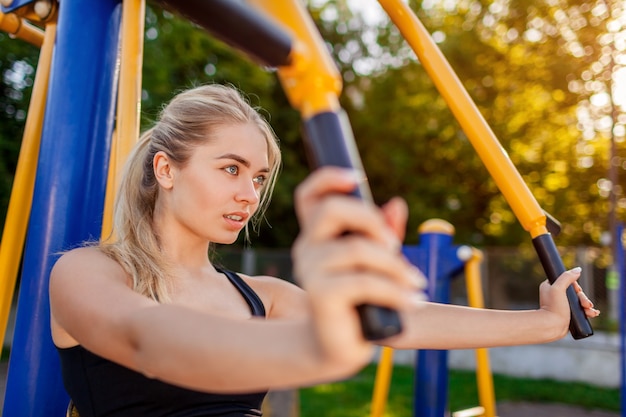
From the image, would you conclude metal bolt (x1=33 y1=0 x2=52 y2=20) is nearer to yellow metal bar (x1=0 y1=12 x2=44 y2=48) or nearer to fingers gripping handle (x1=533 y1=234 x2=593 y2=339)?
yellow metal bar (x1=0 y1=12 x2=44 y2=48)

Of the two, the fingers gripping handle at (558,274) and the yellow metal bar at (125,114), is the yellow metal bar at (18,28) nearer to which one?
the yellow metal bar at (125,114)

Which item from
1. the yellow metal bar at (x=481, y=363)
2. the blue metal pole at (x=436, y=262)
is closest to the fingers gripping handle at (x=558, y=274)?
the blue metal pole at (x=436, y=262)

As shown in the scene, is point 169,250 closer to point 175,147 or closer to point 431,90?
point 175,147

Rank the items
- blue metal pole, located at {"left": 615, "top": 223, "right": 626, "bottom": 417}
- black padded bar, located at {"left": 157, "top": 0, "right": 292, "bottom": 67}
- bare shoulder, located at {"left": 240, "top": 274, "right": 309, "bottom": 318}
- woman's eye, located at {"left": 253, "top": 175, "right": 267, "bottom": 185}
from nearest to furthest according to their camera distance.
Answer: black padded bar, located at {"left": 157, "top": 0, "right": 292, "bottom": 67} → woman's eye, located at {"left": 253, "top": 175, "right": 267, "bottom": 185} → bare shoulder, located at {"left": 240, "top": 274, "right": 309, "bottom": 318} → blue metal pole, located at {"left": 615, "top": 223, "right": 626, "bottom": 417}

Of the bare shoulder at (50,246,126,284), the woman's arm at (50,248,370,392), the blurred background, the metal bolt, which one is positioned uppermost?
the blurred background

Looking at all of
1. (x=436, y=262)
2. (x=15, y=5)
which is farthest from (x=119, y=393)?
(x=436, y=262)

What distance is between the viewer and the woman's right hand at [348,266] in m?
0.53

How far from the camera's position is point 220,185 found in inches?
53.2

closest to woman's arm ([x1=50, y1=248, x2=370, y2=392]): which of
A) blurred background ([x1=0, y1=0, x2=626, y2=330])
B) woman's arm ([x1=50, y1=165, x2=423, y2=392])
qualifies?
woman's arm ([x1=50, y1=165, x2=423, y2=392])

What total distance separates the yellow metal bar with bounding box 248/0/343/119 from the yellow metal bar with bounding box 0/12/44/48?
144 centimetres

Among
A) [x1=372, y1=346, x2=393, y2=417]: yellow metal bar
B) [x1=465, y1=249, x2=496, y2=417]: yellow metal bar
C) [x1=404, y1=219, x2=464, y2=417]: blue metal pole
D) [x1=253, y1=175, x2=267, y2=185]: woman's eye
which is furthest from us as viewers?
[x1=372, y1=346, x2=393, y2=417]: yellow metal bar

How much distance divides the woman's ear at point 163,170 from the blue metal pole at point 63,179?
179 millimetres

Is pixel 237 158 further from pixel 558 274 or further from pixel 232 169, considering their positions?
pixel 558 274

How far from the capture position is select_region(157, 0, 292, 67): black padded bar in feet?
2.10
